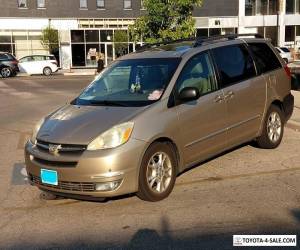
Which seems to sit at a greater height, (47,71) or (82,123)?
(82,123)

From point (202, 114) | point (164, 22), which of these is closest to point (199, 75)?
point (202, 114)

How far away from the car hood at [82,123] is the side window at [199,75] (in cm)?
85

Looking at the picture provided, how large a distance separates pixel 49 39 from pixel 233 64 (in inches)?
1524

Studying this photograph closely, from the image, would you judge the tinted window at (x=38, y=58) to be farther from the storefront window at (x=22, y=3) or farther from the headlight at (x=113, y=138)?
the headlight at (x=113, y=138)

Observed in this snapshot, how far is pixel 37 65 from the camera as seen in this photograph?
122 feet

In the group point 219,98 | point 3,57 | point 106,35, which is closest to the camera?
point 219,98

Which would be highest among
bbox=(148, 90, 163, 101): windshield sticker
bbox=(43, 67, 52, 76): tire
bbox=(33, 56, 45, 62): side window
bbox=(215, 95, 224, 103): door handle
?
bbox=(148, 90, 163, 101): windshield sticker

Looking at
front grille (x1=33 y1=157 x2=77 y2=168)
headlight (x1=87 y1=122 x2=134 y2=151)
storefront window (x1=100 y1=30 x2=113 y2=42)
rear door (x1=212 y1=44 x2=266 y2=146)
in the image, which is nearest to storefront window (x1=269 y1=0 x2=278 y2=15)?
storefront window (x1=100 y1=30 x2=113 y2=42)

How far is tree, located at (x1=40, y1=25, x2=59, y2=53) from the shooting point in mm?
44031

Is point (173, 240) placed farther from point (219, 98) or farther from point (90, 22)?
point (90, 22)

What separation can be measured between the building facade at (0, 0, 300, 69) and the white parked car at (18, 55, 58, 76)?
8.05 m

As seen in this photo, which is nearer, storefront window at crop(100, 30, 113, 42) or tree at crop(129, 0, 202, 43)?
tree at crop(129, 0, 202, 43)

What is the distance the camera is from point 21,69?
3706 centimetres

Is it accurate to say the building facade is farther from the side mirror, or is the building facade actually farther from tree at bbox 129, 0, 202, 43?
the side mirror
